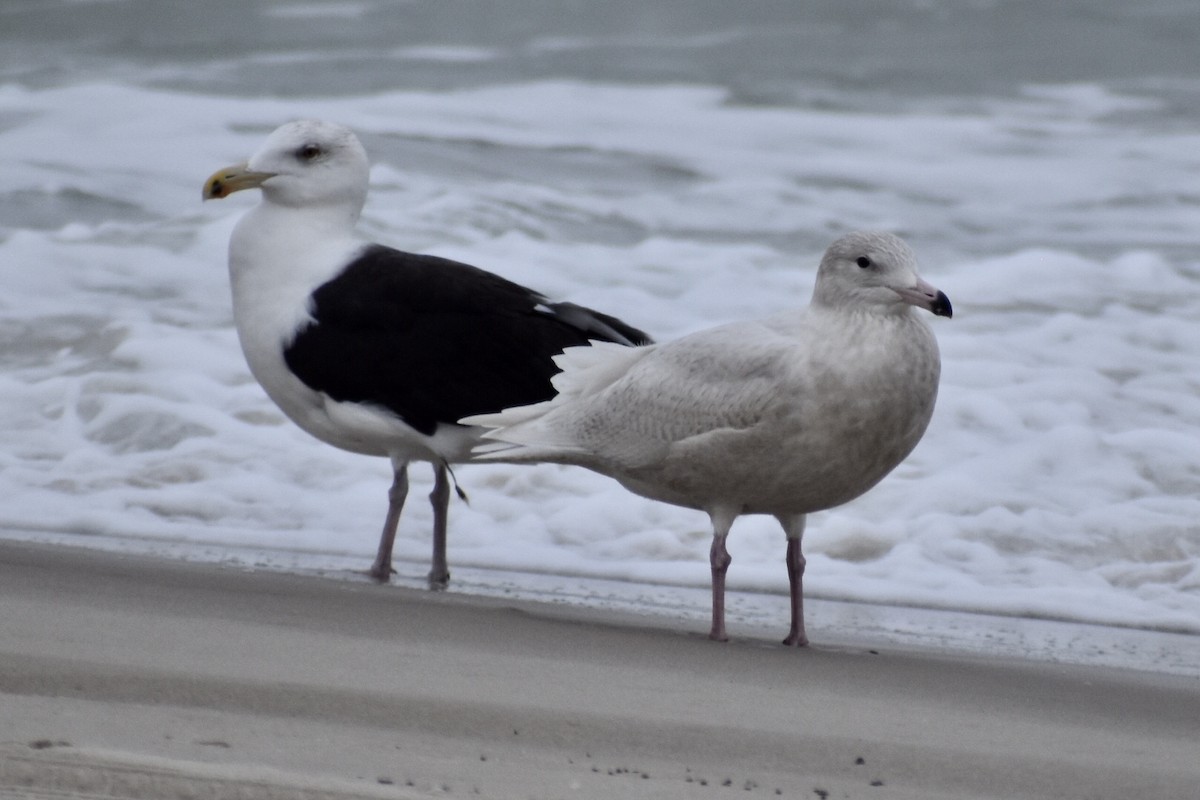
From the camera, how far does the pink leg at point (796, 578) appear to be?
4637mm

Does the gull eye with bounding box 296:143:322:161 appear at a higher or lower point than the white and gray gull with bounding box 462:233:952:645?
higher

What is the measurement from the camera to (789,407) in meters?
4.37

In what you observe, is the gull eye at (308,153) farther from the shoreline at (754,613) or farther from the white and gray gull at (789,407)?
the white and gray gull at (789,407)

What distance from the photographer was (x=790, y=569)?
4824 mm

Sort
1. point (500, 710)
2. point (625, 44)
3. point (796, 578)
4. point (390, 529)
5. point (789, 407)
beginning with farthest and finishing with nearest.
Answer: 1. point (625, 44)
2. point (390, 529)
3. point (796, 578)
4. point (789, 407)
5. point (500, 710)

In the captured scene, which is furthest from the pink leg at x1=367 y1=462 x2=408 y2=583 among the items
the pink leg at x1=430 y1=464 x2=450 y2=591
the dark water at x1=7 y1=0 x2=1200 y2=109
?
the dark water at x1=7 y1=0 x2=1200 y2=109

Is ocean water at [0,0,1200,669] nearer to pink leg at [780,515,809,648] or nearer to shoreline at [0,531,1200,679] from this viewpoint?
shoreline at [0,531,1200,679]

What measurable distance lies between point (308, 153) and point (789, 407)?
7.38 feet

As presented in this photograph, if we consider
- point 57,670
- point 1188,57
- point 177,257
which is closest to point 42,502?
point 57,670

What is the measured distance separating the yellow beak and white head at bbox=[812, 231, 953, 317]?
2.16m

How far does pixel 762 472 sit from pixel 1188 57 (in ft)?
54.9

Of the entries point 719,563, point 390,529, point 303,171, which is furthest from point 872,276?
point 303,171

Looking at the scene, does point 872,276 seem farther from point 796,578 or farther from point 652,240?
point 652,240

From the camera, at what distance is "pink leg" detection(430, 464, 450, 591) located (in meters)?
5.46
